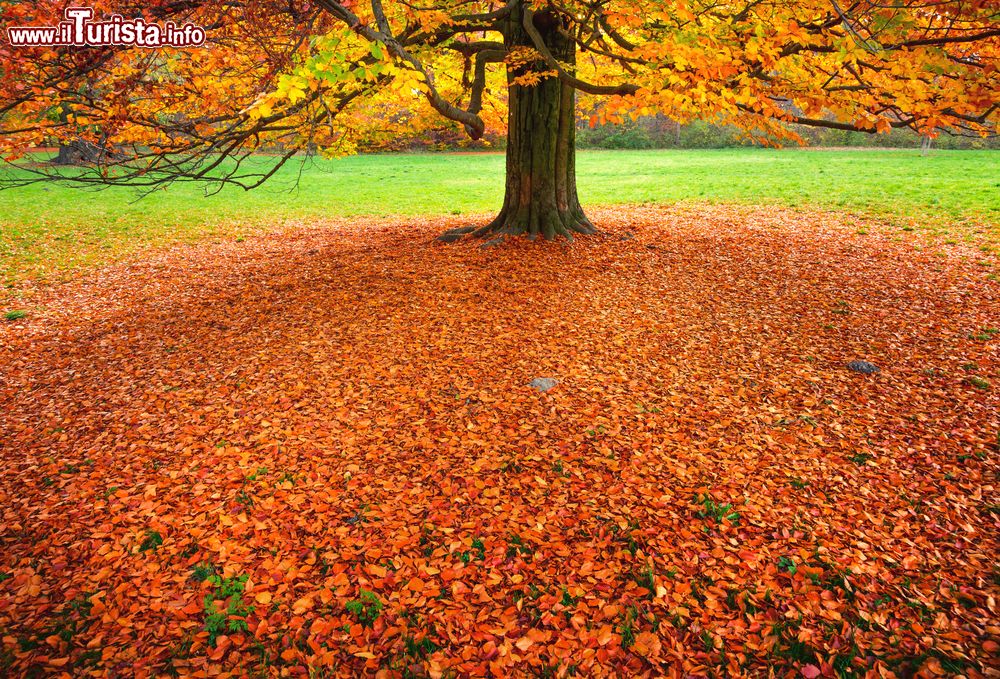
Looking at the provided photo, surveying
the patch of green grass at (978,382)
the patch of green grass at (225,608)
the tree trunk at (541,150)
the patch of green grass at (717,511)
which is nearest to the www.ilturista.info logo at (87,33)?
the patch of green grass at (225,608)

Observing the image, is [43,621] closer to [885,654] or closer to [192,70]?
[885,654]

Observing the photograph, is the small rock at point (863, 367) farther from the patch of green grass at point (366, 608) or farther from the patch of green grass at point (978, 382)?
the patch of green grass at point (366, 608)

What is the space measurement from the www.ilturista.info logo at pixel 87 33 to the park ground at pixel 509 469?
133 inches

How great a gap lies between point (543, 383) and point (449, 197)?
1631 centimetres

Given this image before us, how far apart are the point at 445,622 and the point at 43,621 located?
93.6 inches

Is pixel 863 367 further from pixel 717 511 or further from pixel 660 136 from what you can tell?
pixel 660 136

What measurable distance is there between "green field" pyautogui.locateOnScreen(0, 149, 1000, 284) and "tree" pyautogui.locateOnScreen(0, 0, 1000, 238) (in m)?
1.86

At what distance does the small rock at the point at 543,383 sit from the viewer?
5.75 metres

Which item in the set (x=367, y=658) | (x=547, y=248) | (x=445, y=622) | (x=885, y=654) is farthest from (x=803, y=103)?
(x=367, y=658)

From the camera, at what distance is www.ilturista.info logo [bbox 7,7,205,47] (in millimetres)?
5188

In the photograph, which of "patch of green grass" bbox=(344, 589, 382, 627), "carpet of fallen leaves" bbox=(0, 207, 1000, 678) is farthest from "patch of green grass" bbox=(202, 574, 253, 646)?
"patch of green grass" bbox=(344, 589, 382, 627)

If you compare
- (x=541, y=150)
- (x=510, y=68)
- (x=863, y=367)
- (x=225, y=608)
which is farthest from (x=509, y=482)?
(x=541, y=150)

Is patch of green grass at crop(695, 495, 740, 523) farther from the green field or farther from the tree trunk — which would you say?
the tree trunk

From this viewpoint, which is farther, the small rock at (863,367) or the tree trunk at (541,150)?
the tree trunk at (541,150)
